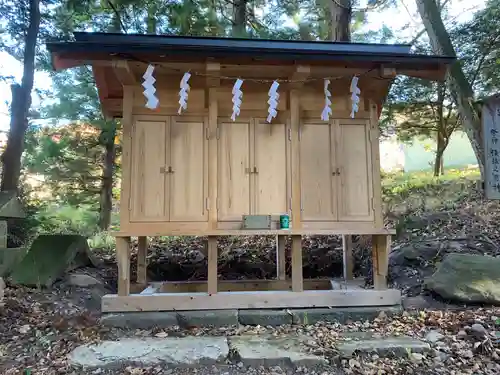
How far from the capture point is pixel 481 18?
8.97m

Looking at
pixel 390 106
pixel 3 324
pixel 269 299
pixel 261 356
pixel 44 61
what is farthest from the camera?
pixel 390 106

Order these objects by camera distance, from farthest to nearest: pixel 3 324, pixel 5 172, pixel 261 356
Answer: pixel 5 172 < pixel 3 324 < pixel 261 356

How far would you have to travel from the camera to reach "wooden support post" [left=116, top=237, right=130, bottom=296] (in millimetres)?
4285

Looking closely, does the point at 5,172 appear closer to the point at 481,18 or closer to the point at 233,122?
the point at 233,122

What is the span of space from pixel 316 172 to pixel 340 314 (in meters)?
1.72

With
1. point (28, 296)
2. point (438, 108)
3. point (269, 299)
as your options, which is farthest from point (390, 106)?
point (28, 296)

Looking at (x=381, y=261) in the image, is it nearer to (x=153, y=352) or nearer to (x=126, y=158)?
(x=153, y=352)

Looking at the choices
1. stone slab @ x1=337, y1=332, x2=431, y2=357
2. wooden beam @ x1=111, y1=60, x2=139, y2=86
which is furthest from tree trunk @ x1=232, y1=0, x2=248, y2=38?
stone slab @ x1=337, y1=332, x2=431, y2=357

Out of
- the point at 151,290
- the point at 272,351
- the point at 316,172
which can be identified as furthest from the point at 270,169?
the point at 151,290

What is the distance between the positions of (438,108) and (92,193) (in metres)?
10.2

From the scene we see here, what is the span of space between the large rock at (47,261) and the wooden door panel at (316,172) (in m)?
3.48

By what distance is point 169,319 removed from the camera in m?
4.17

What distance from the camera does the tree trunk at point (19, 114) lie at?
6.79 meters

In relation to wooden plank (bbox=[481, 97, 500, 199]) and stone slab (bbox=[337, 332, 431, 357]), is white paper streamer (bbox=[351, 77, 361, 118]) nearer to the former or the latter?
wooden plank (bbox=[481, 97, 500, 199])
